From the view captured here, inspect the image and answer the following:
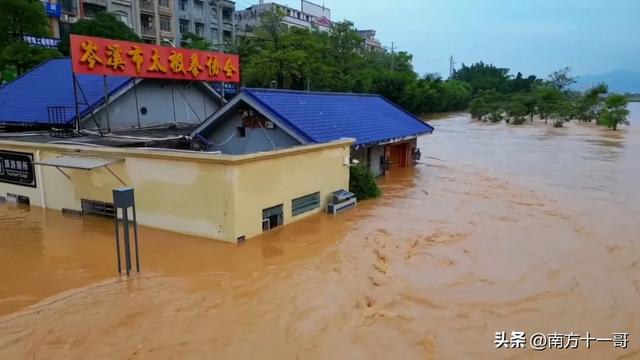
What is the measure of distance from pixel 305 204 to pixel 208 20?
50531mm

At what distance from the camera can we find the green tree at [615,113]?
128 feet

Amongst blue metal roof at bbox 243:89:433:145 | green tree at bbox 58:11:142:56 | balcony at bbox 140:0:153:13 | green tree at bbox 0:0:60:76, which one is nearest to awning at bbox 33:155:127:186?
blue metal roof at bbox 243:89:433:145

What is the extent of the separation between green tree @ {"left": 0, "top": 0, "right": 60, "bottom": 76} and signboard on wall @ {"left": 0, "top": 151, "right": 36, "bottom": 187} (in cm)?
1666

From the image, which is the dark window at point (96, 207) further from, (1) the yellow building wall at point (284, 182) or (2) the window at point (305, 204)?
(2) the window at point (305, 204)

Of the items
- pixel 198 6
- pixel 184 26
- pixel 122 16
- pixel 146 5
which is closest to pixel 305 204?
pixel 122 16

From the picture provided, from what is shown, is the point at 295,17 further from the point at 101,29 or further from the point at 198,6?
the point at 101,29

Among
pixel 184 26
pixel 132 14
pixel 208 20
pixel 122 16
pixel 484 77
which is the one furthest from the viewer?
pixel 484 77

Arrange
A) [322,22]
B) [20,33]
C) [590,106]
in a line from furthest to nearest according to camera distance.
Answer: [322,22] → [590,106] → [20,33]

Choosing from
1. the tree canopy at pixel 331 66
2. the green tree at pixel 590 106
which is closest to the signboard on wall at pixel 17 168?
the tree canopy at pixel 331 66

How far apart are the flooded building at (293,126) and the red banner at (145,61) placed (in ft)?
8.22

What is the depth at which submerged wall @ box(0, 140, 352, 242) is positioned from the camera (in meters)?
9.37

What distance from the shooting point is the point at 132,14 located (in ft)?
151

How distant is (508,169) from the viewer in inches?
792

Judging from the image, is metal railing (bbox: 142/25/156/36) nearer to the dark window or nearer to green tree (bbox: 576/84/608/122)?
the dark window
